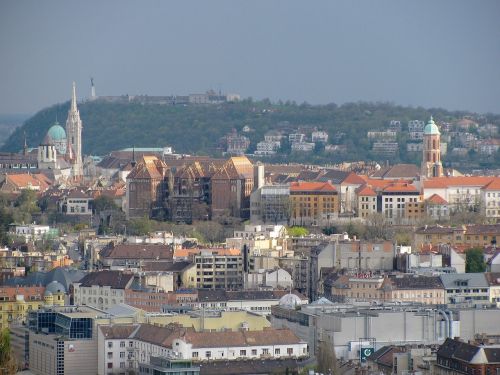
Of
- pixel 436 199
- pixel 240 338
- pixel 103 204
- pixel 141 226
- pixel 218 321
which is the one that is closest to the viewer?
pixel 240 338

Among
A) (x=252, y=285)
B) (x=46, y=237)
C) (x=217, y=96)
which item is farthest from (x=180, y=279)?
(x=217, y=96)

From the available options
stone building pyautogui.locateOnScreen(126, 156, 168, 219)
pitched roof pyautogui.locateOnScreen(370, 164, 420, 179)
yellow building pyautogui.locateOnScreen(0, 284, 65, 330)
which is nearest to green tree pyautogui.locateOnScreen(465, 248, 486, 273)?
yellow building pyautogui.locateOnScreen(0, 284, 65, 330)

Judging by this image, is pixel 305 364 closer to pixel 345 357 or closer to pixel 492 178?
pixel 345 357

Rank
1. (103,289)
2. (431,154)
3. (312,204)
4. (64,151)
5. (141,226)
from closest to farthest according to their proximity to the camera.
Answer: (103,289), (141,226), (312,204), (431,154), (64,151)

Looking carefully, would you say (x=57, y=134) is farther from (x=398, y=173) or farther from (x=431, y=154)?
(x=398, y=173)

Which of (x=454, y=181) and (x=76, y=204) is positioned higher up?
(x=454, y=181)

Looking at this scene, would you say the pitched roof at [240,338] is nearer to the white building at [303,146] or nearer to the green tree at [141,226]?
the green tree at [141,226]

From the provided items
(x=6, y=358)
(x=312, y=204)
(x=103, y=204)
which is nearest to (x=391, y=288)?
(x=6, y=358)
